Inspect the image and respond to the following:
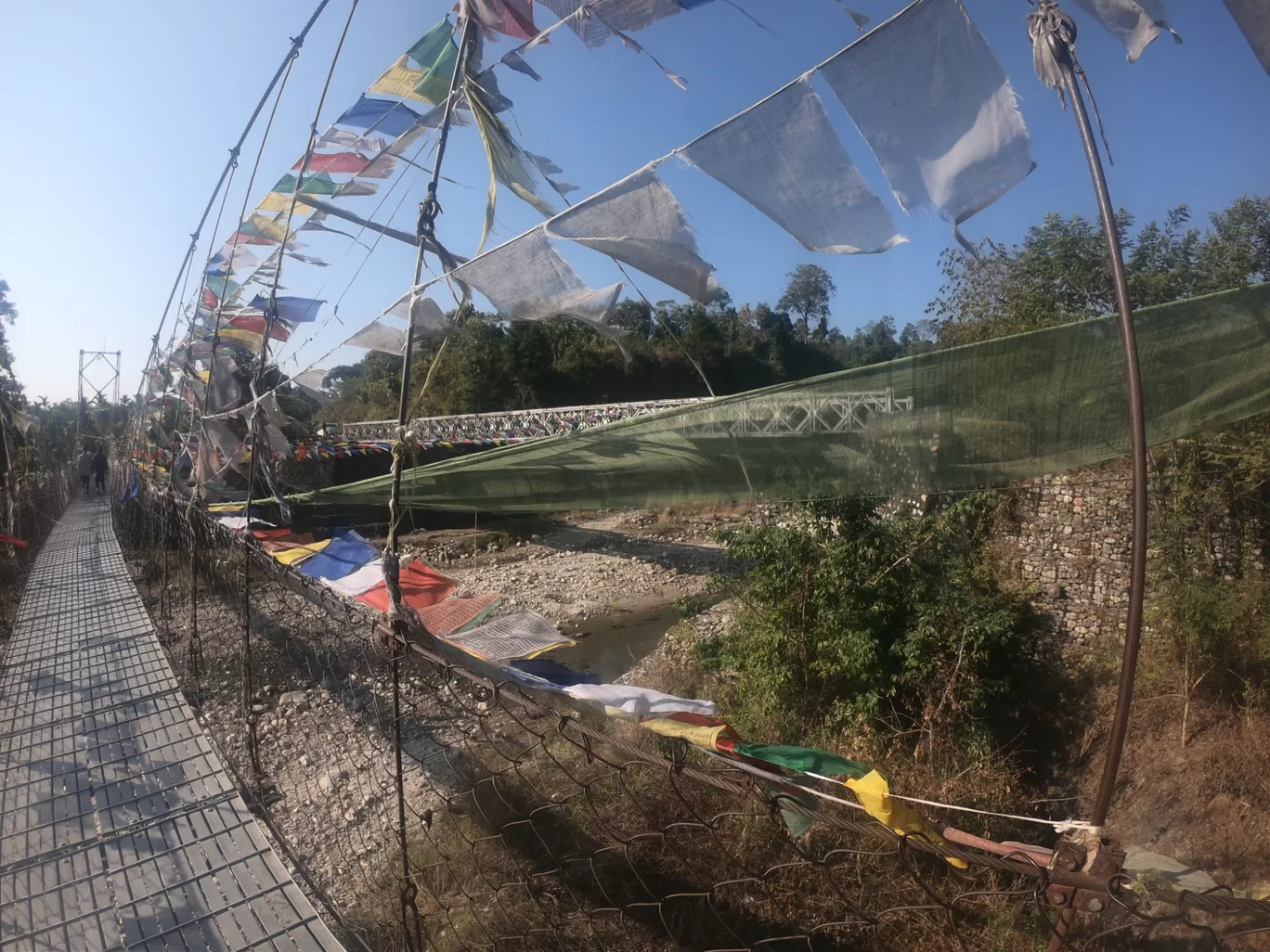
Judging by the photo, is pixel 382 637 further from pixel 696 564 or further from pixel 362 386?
pixel 362 386

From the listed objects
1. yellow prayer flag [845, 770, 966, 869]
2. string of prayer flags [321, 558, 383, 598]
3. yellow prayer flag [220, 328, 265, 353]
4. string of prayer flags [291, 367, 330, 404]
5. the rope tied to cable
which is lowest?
yellow prayer flag [845, 770, 966, 869]

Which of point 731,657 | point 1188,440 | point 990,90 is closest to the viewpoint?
point 990,90

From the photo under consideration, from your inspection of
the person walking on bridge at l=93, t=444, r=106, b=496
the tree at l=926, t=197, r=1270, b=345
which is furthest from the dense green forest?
the person walking on bridge at l=93, t=444, r=106, b=496

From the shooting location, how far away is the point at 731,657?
229 inches

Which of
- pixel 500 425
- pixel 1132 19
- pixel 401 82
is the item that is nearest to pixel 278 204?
pixel 401 82

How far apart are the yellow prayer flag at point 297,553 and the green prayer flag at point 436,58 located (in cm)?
208

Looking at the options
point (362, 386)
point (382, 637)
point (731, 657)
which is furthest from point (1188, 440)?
point (362, 386)

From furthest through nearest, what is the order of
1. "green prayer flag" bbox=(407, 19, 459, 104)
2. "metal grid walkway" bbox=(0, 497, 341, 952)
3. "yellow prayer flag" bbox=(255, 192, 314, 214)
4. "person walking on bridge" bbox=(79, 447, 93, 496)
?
"person walking on bridge" bbox=(79, 447, 93, 496) → "yellow prayer flag" bbox=(255, 192, 314, 214) → "green prayer flag" bbox=(407, 19, 459, 104) → "metal grid walkway" bbox=(0, 497, 341, 952)

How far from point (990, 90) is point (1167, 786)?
→ 16.5 ft

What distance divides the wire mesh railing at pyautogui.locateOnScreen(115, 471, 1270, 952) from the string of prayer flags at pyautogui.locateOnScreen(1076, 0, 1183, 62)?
4.52 ft

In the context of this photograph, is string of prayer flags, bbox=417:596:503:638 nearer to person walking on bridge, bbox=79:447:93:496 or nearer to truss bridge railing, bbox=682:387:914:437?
truss bridge railing, bbox=682:387:914:437

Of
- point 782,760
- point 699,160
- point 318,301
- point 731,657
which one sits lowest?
point 731,657

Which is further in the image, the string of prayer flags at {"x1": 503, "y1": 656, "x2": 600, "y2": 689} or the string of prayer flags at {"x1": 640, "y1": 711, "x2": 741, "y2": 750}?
the string of prayer flags at {"x1": 503, "y1": 656, "x2": 600, "y2": 689}

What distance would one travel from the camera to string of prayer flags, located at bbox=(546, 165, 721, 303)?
157 cm
